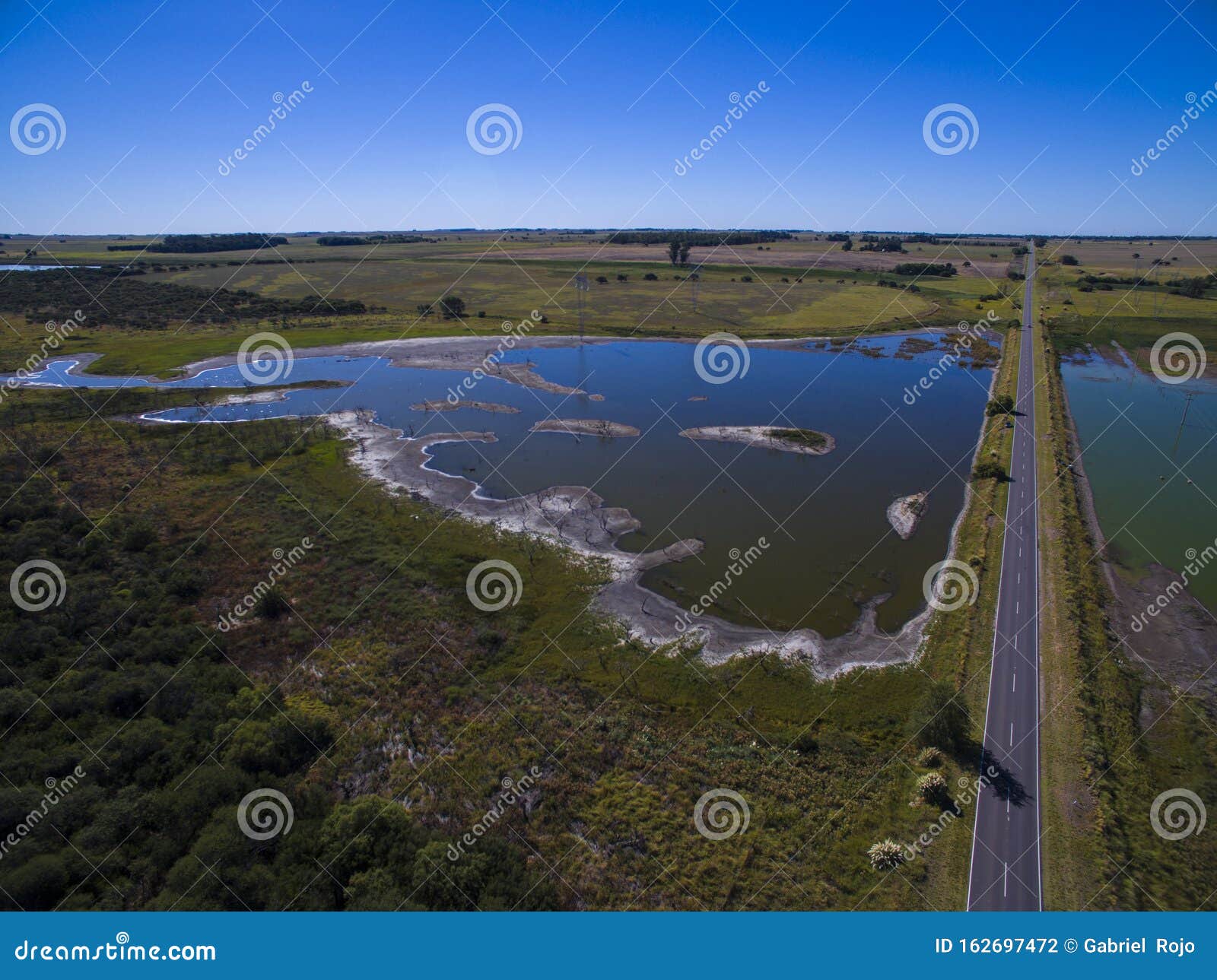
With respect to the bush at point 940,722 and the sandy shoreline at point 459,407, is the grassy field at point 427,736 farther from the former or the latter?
the sandy shoreline at point 459,407

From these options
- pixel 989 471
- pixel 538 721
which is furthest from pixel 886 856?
pixel 989 471

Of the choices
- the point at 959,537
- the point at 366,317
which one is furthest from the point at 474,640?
the point at 366,317

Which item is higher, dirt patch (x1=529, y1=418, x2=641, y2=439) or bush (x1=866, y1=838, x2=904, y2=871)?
dirt patch (x1=529, y1=418, x2=641, y2=439)

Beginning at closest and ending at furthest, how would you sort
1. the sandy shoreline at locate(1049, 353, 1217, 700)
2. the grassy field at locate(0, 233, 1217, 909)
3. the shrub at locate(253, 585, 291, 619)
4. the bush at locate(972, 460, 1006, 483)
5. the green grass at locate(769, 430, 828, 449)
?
the grassy field at locate(0, 233, 1217, 909)
the sandy shoreline at locate(1049, 353, 1217, 700)
the shrub at locate(253, 585, 291, 619)
the bush at locate(972, 460, 1006, 483)
the green grass at locate(769, 430, 828, 449)

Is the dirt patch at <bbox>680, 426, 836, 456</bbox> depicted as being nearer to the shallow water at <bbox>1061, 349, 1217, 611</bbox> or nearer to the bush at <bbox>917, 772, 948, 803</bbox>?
the shallow water at <bbox>1061, 349, 1217, 611</bbox>

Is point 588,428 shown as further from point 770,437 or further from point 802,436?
point 802,436

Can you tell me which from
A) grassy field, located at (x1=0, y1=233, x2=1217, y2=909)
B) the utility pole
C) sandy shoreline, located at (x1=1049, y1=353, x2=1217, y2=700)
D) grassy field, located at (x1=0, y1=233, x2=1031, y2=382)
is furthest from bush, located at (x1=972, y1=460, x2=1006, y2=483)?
grassy field, located at (x1=0, y1=233, x2=1031, y2=382)

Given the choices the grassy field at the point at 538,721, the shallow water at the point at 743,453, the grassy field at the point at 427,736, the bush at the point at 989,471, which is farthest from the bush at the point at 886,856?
the bush at the point at 989,471
